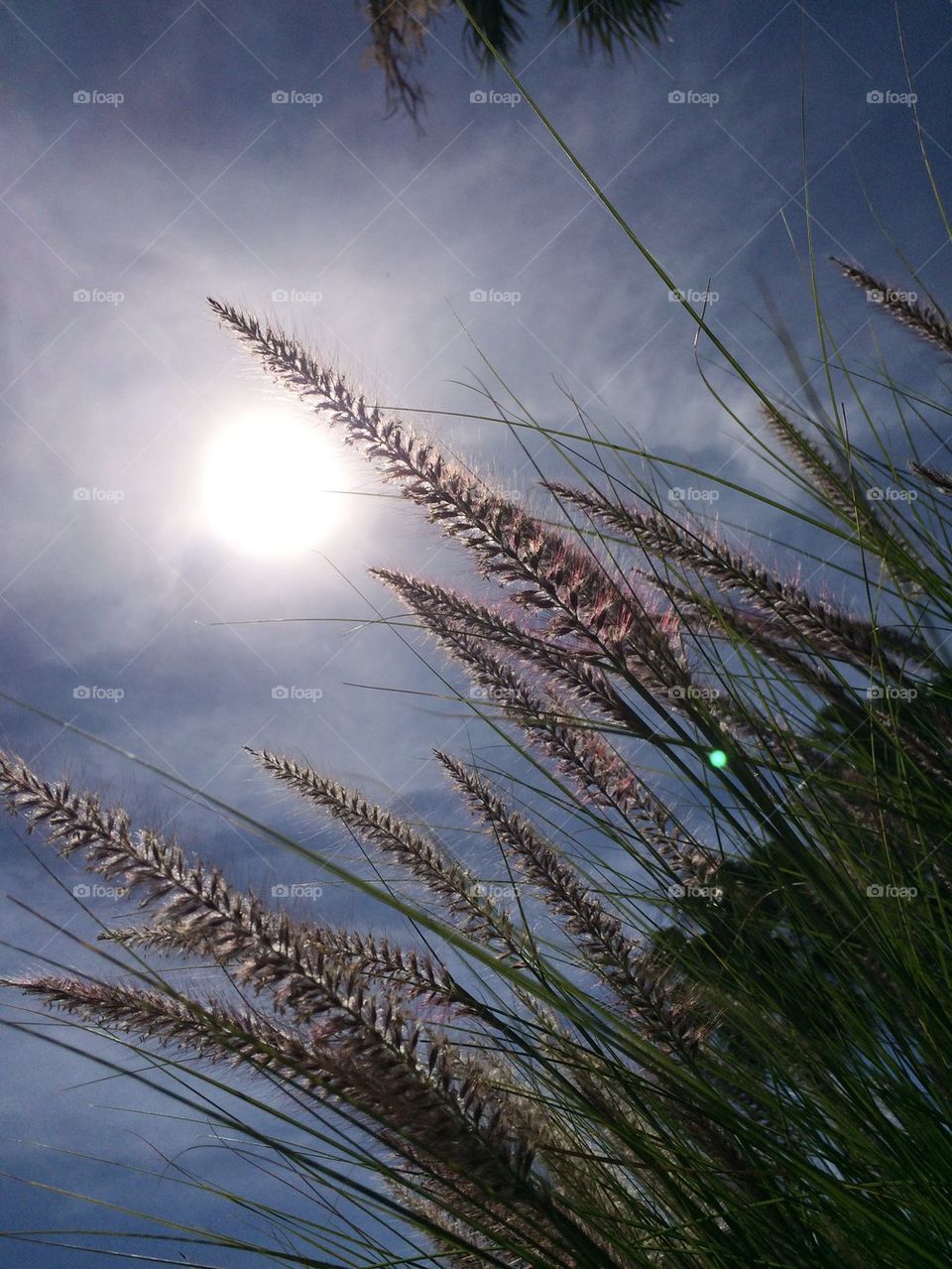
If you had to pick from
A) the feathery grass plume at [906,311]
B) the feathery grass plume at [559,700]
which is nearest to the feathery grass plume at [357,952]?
the feathery grass plume at [559,700]

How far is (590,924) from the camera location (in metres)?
1.33

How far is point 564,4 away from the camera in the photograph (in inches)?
184

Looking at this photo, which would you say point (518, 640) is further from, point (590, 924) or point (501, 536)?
point (590, 924)

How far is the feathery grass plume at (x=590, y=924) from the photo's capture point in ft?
3.65

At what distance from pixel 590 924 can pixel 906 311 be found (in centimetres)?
170

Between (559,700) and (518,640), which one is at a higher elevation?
(518,640)

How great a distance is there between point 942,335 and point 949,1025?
1.52 metres

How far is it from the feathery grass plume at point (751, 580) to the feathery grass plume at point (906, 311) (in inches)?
27.8

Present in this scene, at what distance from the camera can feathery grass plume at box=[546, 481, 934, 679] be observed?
148 cm

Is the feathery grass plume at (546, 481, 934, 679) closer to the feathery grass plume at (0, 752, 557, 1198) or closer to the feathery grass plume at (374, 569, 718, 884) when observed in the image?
the feathery grass plume at (374, 569, 718, 884)

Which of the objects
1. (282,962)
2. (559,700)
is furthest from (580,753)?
(282,962)

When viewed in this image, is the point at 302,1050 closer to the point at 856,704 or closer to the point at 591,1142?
the point at 591,1142

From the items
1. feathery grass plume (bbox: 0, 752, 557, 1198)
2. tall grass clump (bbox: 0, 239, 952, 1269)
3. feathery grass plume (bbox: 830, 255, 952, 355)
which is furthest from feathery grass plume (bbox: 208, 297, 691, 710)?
feathery grass plume (bbox: 830, 255, 952, 355)

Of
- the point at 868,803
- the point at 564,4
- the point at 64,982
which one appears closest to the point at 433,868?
the point at 64,982
